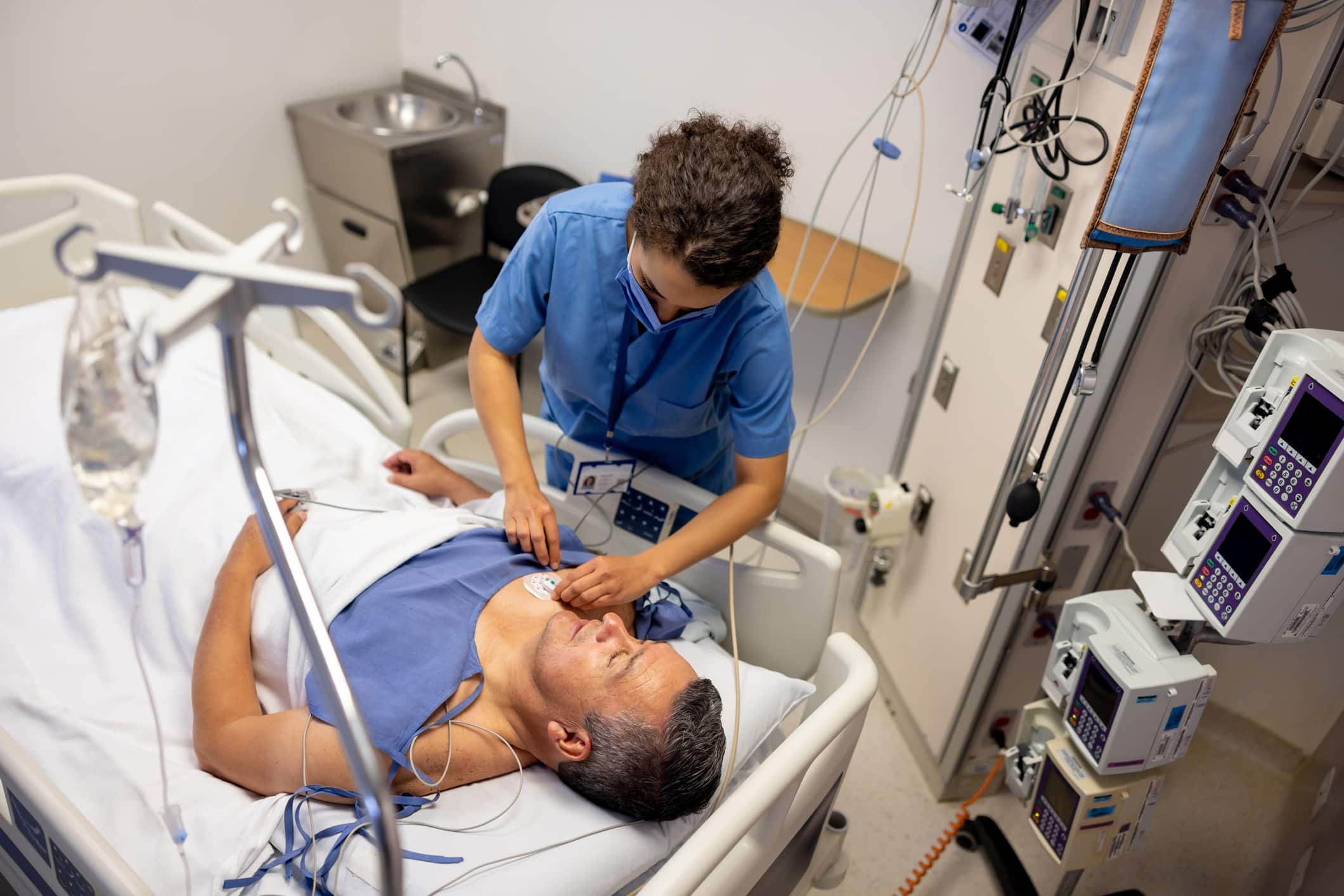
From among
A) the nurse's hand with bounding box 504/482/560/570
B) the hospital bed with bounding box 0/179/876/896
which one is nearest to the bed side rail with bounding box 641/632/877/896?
the hospital bed with bounding box 0/179/876/896

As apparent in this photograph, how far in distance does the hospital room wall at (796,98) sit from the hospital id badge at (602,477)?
41.6 inches

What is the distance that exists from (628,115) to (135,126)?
5.25 feet

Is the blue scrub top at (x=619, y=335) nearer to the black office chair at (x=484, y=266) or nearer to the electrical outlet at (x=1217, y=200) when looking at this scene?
the electrical outlet at (x=1217, y=200)

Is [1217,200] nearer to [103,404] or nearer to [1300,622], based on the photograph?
[1300,622]

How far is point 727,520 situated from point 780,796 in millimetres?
432

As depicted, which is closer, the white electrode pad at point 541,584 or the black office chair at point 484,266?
the white electrode pad at point 541,584

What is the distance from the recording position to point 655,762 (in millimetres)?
1231

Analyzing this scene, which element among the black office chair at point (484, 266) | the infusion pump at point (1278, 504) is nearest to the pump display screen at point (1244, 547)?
the infusion pump at point (1278, 504)

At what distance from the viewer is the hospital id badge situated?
5.28ft

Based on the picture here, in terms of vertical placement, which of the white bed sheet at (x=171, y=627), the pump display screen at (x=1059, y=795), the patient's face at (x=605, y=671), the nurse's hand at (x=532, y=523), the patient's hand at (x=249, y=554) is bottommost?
the pump display screen at (x=1059, y=795)

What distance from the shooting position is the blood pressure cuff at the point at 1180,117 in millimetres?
1059

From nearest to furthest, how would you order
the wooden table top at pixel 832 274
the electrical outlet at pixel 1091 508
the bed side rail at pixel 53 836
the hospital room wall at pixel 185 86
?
the bed side rail at pixel 53 836 → the electrical outlet at pixel 1091 508 → the wooden table top at pixel 832 274 → the hospital room wall at pixel 185 86

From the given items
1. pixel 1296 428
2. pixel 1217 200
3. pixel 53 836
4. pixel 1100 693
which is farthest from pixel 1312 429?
pixel 53 836

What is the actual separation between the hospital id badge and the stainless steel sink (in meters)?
2.16
